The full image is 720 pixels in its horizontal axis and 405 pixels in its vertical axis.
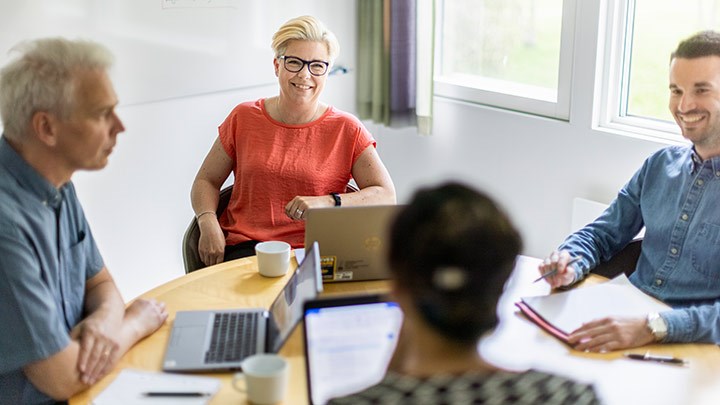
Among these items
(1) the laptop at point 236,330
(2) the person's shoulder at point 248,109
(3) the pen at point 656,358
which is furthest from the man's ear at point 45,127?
(3) the pen at point 656,358

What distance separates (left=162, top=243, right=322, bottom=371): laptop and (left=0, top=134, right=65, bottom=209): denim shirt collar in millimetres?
407

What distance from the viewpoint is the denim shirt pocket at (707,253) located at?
6.99 feet

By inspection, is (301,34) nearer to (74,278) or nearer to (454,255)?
(74,278)

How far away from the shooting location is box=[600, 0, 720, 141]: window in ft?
9.93

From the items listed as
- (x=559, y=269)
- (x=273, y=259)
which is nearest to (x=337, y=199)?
(x=273, y=259)

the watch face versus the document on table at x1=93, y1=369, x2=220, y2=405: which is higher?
the watch face

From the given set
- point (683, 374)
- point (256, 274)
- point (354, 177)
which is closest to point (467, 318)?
point (683, 374)

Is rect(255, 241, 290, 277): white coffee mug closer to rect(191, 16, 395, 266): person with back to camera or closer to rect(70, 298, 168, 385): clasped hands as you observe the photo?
rect(70, 298, 168, 385): clasped hands

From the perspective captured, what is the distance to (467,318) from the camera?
3.55ft

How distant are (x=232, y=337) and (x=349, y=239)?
0.42 metres

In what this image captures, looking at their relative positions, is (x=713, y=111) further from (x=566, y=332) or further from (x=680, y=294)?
(x=566, y=332)

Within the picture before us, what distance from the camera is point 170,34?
3.18 meters

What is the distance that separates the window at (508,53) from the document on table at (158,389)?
2161 millimetres

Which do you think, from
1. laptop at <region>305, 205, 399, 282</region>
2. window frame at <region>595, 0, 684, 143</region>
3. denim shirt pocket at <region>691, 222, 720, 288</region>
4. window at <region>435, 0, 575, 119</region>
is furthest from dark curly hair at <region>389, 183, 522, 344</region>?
window at <region>435, 0, 575, 119</region>
